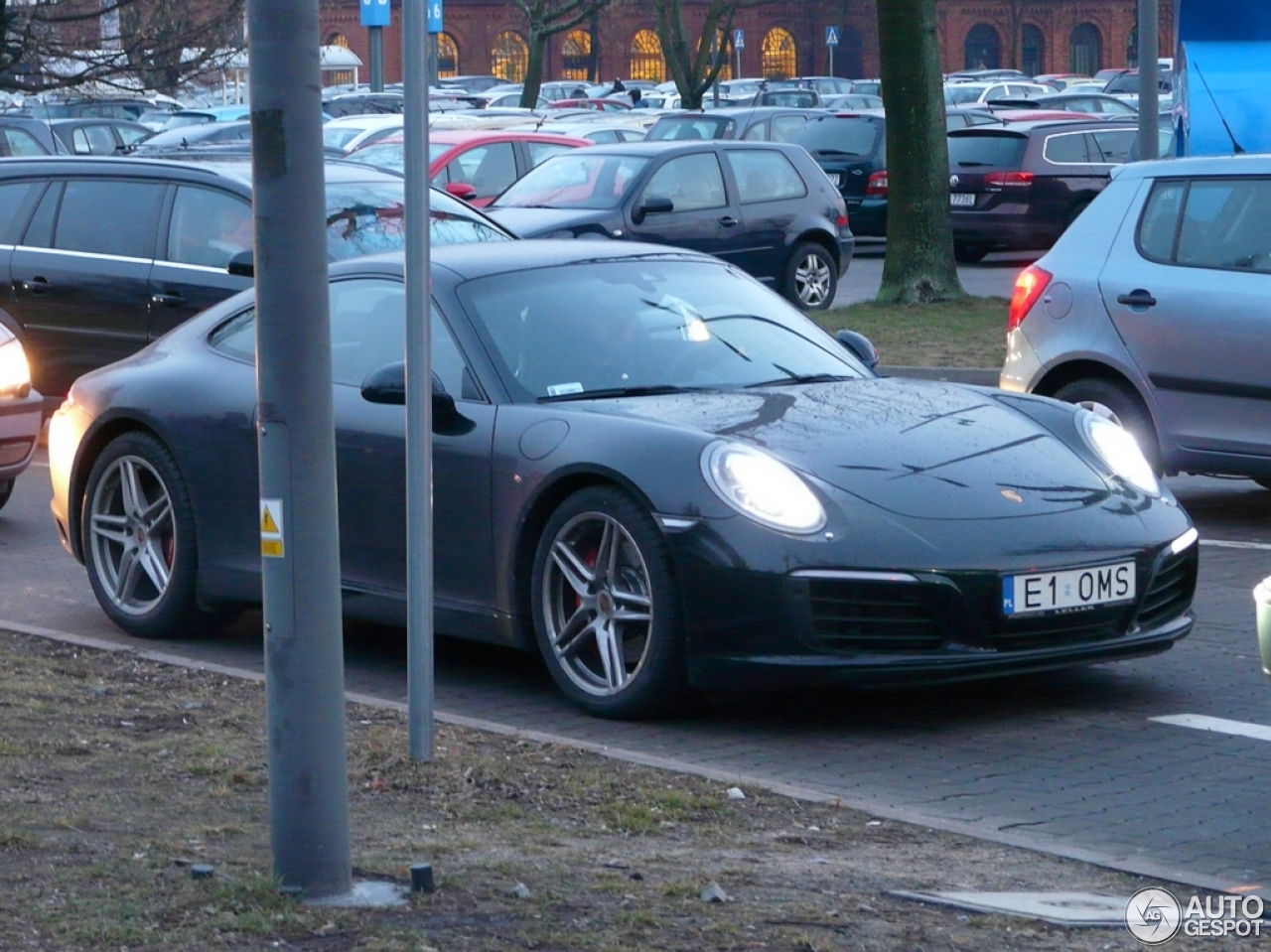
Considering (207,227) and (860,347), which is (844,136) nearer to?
(207,227)

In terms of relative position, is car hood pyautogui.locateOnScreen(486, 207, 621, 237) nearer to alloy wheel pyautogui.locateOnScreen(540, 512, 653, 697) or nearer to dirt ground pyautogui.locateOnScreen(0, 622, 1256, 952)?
alloy wheel pyautogui.locateOnScreen(540, 512, 653, 697)

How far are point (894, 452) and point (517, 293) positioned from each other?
1.49 metres

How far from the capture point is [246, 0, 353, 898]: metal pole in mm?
4125

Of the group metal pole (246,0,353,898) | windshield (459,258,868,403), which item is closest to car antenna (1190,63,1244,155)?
windshield (459,258,868,403)

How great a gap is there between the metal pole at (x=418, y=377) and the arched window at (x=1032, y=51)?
86.5 m

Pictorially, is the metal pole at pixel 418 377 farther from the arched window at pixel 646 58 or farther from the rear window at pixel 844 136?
the arched window at pixel 646 58

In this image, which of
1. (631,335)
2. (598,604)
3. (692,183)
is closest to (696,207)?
(692,183)

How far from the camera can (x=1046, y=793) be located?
5422 millimetres

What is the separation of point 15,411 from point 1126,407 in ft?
17.1

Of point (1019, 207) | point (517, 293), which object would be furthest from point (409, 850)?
point (1019, 207)

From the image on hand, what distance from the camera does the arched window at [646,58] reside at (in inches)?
3529

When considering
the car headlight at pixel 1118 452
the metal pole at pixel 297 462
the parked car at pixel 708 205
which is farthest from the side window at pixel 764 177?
the metal pole at pixel 297 462

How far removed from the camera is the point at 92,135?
34062 millimetres

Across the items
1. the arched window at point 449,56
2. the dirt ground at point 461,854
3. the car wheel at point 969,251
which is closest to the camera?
the dirt ground at point 461,854
